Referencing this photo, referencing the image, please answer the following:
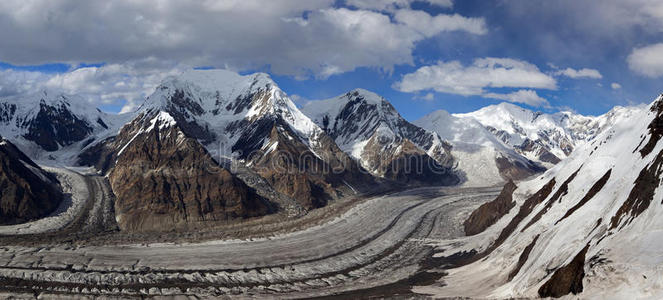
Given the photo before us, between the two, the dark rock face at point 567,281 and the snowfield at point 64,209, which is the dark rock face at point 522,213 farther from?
the snowfield at point 64,209

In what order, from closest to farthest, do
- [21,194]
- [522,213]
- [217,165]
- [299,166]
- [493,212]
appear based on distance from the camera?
[522,213] → [493,212] → [21,194] → [217,165] → [299,166]

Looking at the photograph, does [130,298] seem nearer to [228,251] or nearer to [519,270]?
[228,251]

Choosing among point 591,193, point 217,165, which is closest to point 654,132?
point 591,193

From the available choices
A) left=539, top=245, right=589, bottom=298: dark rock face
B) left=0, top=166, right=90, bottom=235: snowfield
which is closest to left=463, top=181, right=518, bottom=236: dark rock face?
left=539, top=245, right=589, bottom=298: dark rock face

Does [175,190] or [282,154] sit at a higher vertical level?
[282,154]

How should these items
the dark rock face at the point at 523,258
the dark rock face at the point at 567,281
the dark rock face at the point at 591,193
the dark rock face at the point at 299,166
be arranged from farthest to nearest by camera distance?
1. the dark rock face at the point at 299,166
2. the dark rock face at the point at 591,193
3. the dark rock face at the point at 523,258
4. the dark rock face at the point at 567,281

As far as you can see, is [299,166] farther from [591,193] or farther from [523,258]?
[591,193]

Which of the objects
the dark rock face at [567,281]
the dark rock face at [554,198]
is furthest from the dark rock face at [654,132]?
the dark rock face at [567,281]

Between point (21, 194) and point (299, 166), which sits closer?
point (21, 194)
